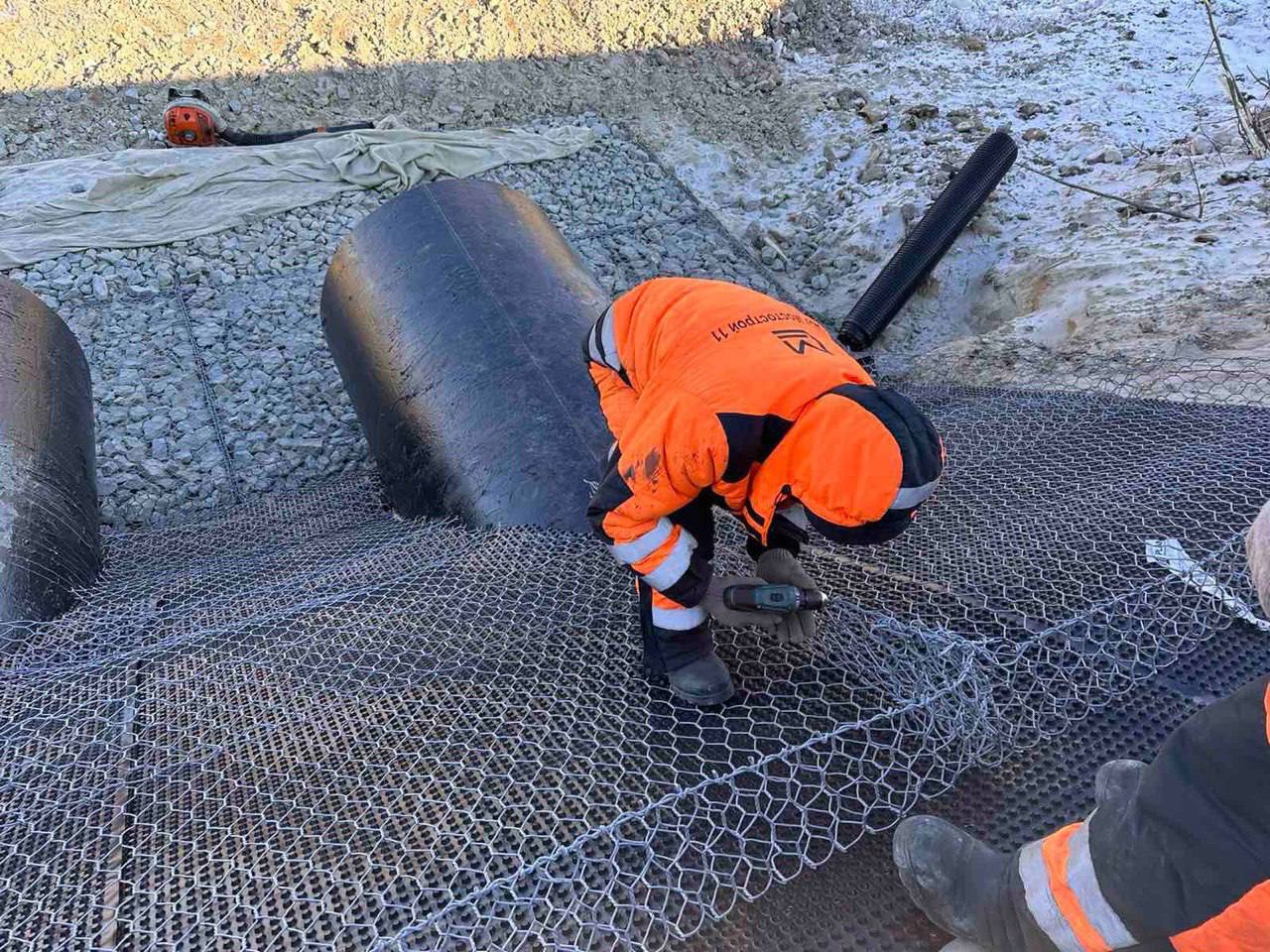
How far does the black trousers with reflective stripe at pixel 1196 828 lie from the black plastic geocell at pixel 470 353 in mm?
Answer: 1538

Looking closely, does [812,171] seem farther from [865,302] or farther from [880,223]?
[865,302]

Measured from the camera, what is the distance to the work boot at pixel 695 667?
5.61ft

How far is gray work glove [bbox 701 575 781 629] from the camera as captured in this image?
1.82m

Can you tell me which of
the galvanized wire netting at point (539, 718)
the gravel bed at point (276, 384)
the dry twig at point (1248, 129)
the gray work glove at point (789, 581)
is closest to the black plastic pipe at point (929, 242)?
the dry twig at point (1248, 129)

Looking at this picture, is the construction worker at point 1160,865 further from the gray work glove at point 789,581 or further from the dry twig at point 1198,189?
the dry twig at point 1198,189

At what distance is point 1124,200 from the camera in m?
4.68

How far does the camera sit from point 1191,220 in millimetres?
4305

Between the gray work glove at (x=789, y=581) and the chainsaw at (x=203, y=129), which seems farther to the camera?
the chainsaw at (x=203, y=129)

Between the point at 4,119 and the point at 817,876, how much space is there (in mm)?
7730

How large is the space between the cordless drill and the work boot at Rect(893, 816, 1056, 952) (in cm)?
43

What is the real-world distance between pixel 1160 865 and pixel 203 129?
6.45 metres

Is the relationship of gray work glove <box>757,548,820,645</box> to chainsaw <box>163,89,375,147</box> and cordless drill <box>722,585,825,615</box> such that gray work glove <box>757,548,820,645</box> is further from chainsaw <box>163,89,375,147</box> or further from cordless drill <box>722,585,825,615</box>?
chainsaw <box>163,89,375,147</box>

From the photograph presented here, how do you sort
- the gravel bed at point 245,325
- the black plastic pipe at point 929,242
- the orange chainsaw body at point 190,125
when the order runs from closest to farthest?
the gravel bed at point 245,325, the black plastic pipe at point 929,242, the orange chainsaw body at point 190,125

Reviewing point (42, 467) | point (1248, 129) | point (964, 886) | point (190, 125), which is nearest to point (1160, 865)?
point (964, 886)
